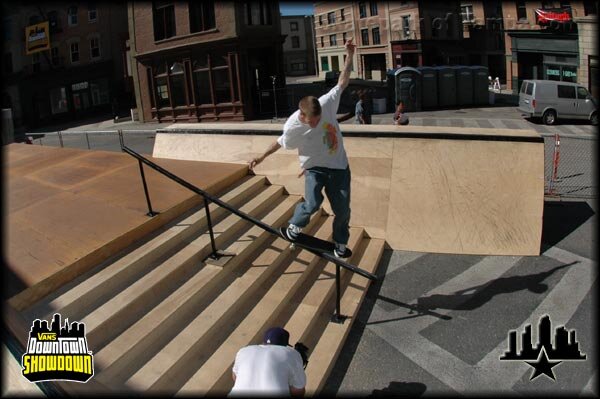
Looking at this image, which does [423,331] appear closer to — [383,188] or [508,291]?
[508,291]

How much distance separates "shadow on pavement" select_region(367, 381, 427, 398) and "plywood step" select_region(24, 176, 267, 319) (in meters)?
2.62

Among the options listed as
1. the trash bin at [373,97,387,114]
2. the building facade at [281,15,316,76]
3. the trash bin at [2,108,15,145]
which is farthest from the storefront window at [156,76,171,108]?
the building facade at [281,15,316,76]

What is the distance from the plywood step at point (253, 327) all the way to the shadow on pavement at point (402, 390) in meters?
1.20

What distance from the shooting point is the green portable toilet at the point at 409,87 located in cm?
2492

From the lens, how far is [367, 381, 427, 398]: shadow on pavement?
4047mm

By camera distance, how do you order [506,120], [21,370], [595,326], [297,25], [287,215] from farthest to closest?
1. [297,25]
2. [506,120]
3. [287,215]
4. [595,326]
5. [21,370]

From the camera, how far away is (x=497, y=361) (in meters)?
4.43

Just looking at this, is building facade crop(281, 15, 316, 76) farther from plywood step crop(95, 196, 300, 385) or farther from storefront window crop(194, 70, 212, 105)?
plywood step crop(95, 196, 300, 385)

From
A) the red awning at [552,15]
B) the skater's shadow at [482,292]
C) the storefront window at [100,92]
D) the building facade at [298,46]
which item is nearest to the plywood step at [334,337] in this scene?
the skater's shadow at [482,292]

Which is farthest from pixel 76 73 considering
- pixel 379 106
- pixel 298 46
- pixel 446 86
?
pixel 298 46

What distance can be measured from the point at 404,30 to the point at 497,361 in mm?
41596

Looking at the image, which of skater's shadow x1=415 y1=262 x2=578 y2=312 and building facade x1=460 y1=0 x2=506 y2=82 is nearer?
skater's shadow x1=415 y1=262 x2=578 y2=312

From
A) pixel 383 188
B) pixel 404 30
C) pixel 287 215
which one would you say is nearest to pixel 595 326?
pixel 383 188

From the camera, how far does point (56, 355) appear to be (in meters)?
3.05
